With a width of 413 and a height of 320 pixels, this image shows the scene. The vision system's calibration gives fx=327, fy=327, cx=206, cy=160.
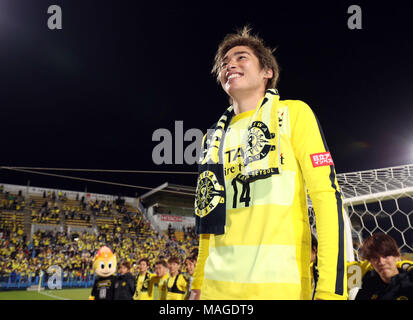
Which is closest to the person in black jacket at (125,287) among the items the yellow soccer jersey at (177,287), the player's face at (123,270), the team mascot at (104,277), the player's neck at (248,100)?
the team mascot at (104,277)

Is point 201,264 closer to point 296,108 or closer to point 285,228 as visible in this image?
point 285,228

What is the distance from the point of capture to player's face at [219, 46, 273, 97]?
1.67 m

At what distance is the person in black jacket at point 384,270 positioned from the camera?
9.34 feet

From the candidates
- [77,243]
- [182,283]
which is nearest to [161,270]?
[182,283]

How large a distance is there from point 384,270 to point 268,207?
242cm

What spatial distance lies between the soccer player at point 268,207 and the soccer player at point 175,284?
588 cm

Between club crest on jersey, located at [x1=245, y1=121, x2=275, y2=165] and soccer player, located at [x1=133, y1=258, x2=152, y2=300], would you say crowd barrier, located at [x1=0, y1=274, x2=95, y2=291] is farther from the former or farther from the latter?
club crest on jersey, located at [x1=245, y1=121, x2=275, y2=165]

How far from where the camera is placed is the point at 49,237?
24.5m

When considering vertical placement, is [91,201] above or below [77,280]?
above

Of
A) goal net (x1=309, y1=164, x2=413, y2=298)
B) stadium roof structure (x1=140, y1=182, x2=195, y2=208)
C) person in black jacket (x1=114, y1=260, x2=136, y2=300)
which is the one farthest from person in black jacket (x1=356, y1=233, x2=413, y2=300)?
stadium roof structure (x1=140, y1=182, x2=195, y2=208)

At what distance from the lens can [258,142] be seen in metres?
1.44
